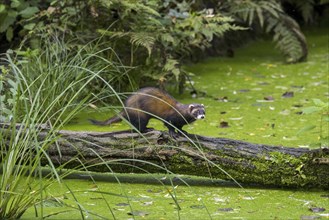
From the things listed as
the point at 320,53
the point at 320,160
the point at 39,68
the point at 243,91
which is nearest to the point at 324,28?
the point at 320,53

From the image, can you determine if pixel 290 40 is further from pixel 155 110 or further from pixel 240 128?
pixel 155 110

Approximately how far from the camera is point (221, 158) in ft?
17.1

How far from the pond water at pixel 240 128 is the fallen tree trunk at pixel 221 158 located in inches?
3.3

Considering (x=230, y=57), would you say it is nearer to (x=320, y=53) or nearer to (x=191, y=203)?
(x=320, y=53)

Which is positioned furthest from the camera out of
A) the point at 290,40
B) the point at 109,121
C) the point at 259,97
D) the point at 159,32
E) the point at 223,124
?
the point at 290,40

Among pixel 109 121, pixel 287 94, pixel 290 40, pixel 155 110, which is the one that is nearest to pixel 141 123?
pixel 155 110

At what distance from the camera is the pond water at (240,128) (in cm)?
462

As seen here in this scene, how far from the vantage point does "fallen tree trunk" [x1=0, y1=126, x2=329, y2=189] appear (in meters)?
5.18

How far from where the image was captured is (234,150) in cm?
525

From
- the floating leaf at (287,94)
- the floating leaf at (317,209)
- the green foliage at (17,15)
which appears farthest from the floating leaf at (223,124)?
the floating leaf at (317,209)

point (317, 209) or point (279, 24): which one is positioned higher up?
point (279, 24)

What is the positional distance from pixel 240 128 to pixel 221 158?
5.36 ft

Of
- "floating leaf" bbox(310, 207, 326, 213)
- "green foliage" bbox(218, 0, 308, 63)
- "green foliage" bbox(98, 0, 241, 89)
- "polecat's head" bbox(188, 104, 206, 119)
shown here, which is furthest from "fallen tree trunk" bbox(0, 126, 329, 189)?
"green foliage" bbox(218, 0, 308, 63)

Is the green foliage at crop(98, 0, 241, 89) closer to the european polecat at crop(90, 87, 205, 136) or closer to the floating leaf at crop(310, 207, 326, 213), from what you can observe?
the european polecat at crop(90, 87, 205, 136)
